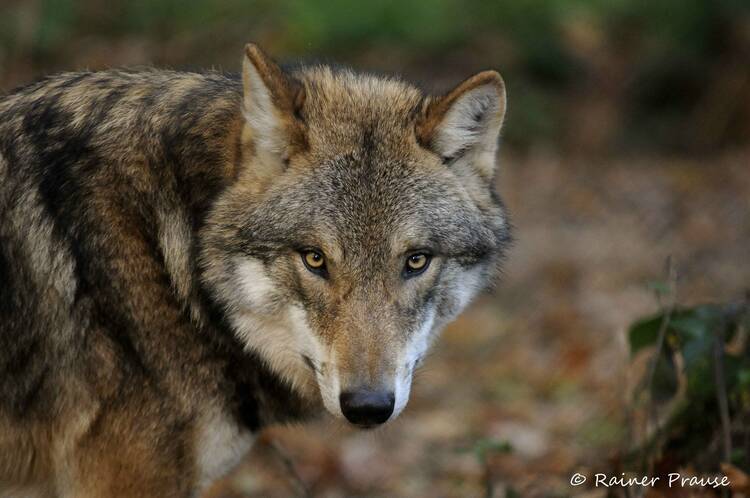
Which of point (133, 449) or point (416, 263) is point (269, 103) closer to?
point (416, 263)

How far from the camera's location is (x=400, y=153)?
4.08 metres

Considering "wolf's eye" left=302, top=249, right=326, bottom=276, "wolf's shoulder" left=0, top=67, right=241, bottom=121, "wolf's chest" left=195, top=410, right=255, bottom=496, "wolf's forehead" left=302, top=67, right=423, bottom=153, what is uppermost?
"wolf's forehead" left=302, top=67, right=423, bottom=153

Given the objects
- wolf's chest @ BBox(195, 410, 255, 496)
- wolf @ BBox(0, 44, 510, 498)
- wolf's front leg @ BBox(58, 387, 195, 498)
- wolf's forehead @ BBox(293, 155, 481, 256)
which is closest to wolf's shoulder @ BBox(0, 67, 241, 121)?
wolf @ BBox(0, 44, 510, 498)

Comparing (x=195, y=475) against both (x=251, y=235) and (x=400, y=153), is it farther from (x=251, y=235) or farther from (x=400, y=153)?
(x=400, y=153)

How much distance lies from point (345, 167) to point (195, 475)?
1.36 metres

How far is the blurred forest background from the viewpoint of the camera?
476 centimetres

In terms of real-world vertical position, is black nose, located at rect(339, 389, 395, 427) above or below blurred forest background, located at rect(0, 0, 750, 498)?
above

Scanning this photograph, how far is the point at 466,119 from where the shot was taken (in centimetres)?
413

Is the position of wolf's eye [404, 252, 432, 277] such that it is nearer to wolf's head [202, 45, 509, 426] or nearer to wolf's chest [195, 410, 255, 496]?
wolf's head [202, 45, 509, 426]

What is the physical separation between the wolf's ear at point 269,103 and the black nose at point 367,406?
1.03 meters

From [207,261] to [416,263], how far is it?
83cm

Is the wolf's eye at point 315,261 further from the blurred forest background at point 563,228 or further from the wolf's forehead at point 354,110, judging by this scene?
the blurred forest background at point 563,228

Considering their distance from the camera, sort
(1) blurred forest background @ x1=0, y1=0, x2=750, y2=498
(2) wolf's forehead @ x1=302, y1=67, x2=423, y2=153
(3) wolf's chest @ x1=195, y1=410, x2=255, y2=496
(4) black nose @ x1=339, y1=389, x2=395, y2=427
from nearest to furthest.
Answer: (4) black nose @ x1=339, y1=389, x2=395, y2=427
(3) wolf's chest @ x1=195, y1=410, x2=255, y2=496
(2) wolf's forehead @ x1=302, y1=67, x2=423, y2=153
(1) blurred forest background @ x1=0, y1=0, x2=750, y2=498

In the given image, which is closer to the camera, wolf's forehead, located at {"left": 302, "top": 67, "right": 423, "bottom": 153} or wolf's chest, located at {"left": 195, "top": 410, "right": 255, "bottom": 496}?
wolf's chest, located at {"left": 195, "top": 410, "right": 255, "bottom": 496}
